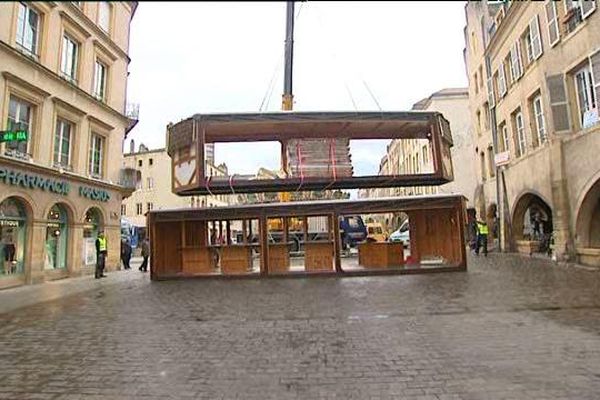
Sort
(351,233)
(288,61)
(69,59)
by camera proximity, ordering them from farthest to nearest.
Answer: (351,233) → (69,59) → (288,61)

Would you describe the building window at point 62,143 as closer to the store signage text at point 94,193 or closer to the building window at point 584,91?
the store signage text at point 94,193

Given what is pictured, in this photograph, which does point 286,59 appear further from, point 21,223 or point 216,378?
point 216,378

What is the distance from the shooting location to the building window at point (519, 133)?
1991cm

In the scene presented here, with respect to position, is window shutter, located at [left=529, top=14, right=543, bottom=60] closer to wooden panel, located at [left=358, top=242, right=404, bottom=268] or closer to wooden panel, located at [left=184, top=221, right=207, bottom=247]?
wooden panel, located at [left=358, top=242, right=404, bottom=268]

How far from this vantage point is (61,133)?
17.1m

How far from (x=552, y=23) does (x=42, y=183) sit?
61.7 feet

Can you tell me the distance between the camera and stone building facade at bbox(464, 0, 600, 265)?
46.7 ft

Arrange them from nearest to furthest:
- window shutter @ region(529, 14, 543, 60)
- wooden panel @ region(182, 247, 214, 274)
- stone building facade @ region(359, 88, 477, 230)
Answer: wooden panel @ region(182, 247, 214, 274)
window shutter @ region(529, 14, 543, 60)
stone building facade @ region(359, 88, 477, 230)

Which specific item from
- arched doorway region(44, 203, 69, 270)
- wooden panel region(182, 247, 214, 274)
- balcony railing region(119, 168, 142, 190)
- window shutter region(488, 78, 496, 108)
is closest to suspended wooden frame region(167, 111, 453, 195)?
wooden panel region(182, 247, 214, 274)

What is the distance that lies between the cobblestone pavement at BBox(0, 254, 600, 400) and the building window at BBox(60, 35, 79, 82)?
10331 mm

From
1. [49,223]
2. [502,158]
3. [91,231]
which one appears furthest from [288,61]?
[502,158]

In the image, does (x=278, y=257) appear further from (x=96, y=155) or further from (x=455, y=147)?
(x=455, y=147)

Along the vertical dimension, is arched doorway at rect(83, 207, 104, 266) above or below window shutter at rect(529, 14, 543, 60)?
below

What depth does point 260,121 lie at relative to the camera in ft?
39.6
